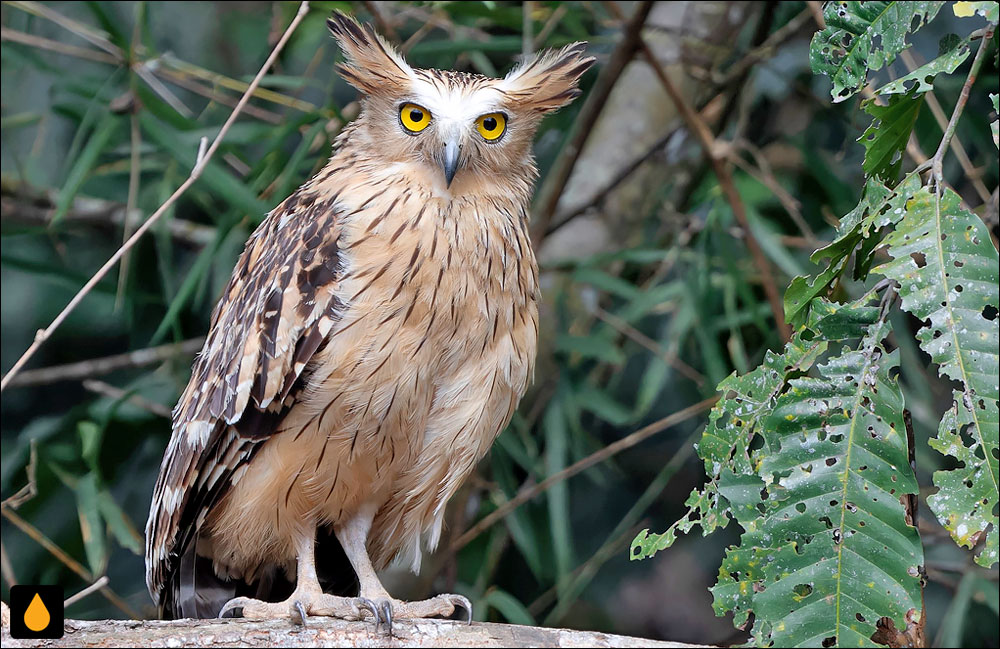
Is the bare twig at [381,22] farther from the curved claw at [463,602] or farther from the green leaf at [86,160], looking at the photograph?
the curved claw at [463,602]

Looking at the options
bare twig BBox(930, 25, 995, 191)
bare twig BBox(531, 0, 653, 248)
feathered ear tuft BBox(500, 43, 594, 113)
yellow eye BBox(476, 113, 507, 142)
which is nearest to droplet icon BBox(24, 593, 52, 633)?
yellow eye BBox(476, 113, 507, 142)

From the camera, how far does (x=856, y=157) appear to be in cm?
350

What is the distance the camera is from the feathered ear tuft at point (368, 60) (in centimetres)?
→ 195

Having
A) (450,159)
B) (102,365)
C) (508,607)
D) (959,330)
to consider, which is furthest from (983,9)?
(102,365)

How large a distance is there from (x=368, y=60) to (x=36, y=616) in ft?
3.77

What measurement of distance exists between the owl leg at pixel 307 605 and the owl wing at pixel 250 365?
0.22 meters

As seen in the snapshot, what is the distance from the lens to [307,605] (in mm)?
1811

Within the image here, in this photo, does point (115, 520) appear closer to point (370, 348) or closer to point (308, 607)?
point (308, 607)

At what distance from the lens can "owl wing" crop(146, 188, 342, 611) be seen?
5.86 ft

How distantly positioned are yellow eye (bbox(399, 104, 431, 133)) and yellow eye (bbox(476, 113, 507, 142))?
0.33 feet

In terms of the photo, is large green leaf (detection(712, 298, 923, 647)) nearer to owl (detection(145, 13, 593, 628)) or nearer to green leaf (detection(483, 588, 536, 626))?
owl (detection(145, 13, 593, 628))

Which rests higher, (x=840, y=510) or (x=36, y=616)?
(x=840, y=510)

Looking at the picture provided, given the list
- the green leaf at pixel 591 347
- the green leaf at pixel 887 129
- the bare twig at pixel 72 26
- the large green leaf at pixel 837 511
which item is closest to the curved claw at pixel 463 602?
the large green leaf at pixel 837 511

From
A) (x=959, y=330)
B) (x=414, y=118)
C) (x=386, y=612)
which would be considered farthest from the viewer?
(x=414, y=118)
